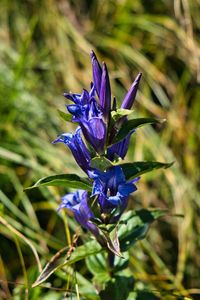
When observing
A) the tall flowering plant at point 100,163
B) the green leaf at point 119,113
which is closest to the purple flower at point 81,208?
the tall flowering plant at point 100,163

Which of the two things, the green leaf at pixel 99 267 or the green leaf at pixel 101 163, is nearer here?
the green leaf at pixel 101 163

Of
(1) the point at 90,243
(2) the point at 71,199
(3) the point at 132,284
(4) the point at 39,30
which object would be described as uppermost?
(4) the point at 39,30

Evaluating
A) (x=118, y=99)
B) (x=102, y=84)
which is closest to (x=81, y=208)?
(x=102, y=84)

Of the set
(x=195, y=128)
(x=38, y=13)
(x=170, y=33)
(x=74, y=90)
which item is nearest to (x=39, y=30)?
(x=38, y=13)

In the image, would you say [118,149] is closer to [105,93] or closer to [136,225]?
[105,93]

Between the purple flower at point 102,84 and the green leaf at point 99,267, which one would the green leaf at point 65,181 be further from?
the green leaf at point 99,267

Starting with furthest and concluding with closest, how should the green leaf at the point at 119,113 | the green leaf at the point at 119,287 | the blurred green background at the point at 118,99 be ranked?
the blurred green background at the point at 118,99, the green leaf at the point at 119,287, the green leaf at the point at 119,113

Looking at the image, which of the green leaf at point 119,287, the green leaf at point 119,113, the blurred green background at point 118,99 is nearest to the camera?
Answer: the green leaf at point 119,113

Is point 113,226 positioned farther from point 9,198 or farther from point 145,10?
point 145,10
